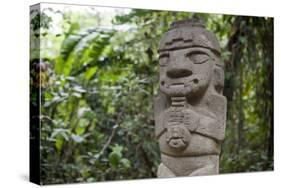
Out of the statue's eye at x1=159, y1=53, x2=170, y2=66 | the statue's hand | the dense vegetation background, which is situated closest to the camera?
the statue's hand

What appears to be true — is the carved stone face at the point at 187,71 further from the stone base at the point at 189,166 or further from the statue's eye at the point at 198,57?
the stone base at the point at 189,166

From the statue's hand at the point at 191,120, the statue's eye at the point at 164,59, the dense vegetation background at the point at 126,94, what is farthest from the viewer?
the dense vegetation background at the point at 126,94

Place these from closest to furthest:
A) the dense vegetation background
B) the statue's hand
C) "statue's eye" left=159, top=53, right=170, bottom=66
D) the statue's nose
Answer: the statue's hand → the statue's nose → "statue's eye" left=159, top=53, right=170, bottom=66 → the dense vegetation background

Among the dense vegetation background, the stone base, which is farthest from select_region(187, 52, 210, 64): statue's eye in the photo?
the dense vegetation background

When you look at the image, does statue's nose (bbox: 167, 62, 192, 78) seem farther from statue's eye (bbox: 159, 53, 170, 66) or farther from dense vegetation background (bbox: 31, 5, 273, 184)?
dense vegetation background (bbox: 31, 5, 273, 184)

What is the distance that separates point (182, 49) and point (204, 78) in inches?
17.0

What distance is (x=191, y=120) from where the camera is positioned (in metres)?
6.45

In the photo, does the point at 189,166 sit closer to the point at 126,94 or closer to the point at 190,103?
the point at 190,103

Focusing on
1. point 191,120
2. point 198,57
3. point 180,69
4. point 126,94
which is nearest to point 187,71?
point 180,69

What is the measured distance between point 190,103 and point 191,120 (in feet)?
0.90

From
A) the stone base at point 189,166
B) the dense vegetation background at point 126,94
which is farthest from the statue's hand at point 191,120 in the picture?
the dense vegetation background at point 126,94

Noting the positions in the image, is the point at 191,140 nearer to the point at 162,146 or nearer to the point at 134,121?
the point at 162,146

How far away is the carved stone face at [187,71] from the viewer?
6512 mm

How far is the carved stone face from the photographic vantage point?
6512 mm
